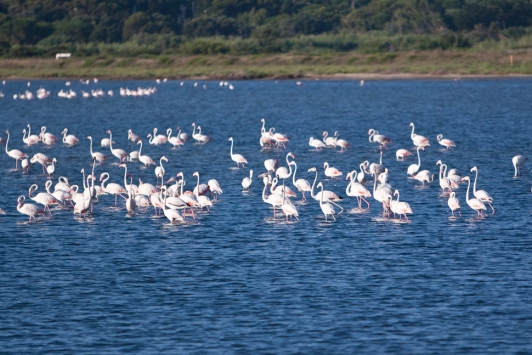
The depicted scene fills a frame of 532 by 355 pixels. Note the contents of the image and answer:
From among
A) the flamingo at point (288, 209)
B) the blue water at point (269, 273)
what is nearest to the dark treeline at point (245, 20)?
the blue water at point (269, 273)

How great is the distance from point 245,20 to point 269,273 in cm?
10814

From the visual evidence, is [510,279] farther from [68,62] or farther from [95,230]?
[68,62]

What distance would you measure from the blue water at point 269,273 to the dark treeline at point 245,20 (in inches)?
2612

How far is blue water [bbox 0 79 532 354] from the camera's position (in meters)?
12.4

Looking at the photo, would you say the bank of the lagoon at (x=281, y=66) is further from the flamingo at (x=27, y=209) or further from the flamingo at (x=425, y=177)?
the flamingo at (x=27, y=209)

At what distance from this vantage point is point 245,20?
122 m

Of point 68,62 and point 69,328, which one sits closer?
point 69,328

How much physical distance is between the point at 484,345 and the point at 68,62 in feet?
235

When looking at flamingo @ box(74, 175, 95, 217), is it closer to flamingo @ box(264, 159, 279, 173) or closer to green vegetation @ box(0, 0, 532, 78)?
flamingo @ box(264, 159, 279, 173)

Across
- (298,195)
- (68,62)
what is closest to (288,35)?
(68,62)

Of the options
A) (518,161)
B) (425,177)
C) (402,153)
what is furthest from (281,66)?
(425,177)

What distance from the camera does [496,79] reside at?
67.1m

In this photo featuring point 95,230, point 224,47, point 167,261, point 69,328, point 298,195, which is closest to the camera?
point 69,328

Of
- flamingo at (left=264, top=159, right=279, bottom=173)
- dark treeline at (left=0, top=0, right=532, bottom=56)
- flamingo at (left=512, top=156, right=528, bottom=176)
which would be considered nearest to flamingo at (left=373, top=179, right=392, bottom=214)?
flamingo at (left=264, top=159, right=279, bottom=173)
